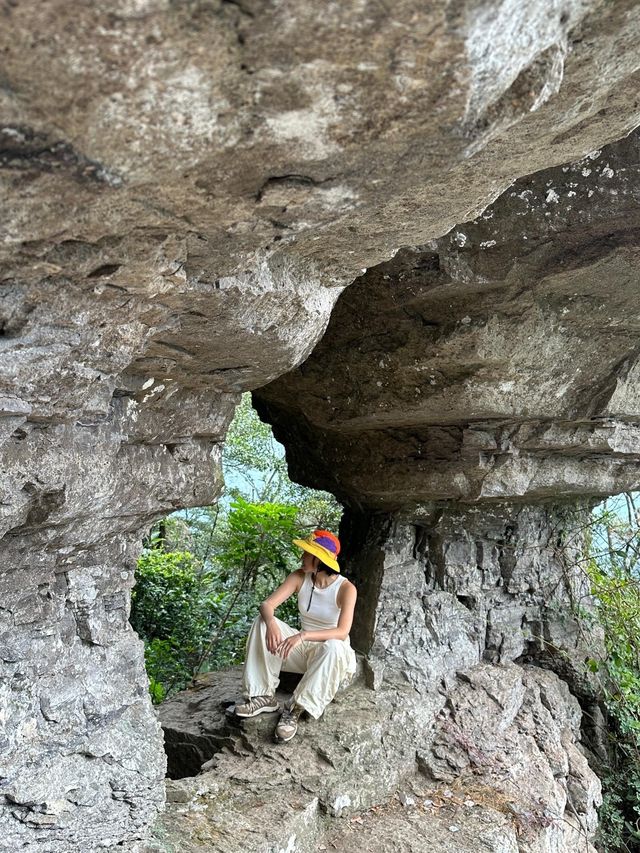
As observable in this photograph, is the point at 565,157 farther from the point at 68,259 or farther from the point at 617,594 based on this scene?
the point at 617,594

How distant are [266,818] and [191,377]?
2247 millimetres

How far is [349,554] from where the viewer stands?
614cm

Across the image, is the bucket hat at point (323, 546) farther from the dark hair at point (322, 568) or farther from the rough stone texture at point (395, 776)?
the rough stone texture at point (395, 776)

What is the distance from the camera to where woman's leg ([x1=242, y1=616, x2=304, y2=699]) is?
4598mm

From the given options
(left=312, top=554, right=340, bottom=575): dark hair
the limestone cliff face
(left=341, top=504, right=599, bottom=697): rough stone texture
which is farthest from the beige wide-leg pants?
the limestone cliff face

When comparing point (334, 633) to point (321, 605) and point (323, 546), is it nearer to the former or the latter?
point (321, 605)

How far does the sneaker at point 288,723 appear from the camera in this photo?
438cm

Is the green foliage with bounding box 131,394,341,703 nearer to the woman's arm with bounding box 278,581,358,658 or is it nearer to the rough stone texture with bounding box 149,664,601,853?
the rough stone texture with bounding box 149,664,601,853

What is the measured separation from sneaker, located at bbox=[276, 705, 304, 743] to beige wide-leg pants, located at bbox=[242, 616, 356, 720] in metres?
0.06

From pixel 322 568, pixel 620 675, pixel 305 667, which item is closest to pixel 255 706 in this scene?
pixel 305 667

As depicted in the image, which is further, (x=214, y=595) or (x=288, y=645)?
(x=214, y=595)

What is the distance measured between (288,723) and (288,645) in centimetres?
43

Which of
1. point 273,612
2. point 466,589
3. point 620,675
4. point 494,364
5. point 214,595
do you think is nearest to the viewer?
point 494,364

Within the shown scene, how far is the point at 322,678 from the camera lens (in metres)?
4.50
